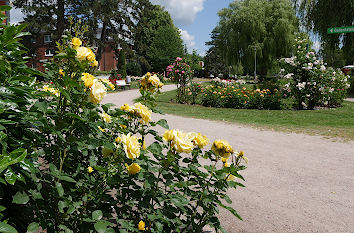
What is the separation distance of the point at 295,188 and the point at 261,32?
23.1 m

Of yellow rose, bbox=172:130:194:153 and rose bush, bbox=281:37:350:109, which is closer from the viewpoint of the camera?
yellow rose, bbox=172:130:194:153

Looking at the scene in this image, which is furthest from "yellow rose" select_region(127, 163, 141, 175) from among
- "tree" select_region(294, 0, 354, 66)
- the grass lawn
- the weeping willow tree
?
the weeping willow tree

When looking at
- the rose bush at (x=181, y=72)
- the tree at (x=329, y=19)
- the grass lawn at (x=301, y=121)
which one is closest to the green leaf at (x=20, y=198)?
the grass lawn at (x=301, y=121)

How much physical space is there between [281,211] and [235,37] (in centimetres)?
2386

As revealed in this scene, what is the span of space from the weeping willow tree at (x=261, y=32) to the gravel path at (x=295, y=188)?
1965cm

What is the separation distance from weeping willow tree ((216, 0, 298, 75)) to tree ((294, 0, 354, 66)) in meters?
5.77

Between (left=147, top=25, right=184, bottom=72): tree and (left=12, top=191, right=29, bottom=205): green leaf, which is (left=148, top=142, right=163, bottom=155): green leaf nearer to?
(left=12, top=191, right=29, bottom=205): green leaf

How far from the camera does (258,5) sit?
25.0 meters

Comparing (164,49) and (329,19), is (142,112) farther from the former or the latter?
(164,49)

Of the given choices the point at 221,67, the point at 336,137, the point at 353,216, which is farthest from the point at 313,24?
the point at 221,67

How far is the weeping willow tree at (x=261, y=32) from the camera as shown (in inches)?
941

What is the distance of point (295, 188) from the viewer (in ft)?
11.4

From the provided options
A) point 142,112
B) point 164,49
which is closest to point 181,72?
point 142,112

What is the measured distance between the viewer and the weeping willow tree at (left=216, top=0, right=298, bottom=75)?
23.9m
